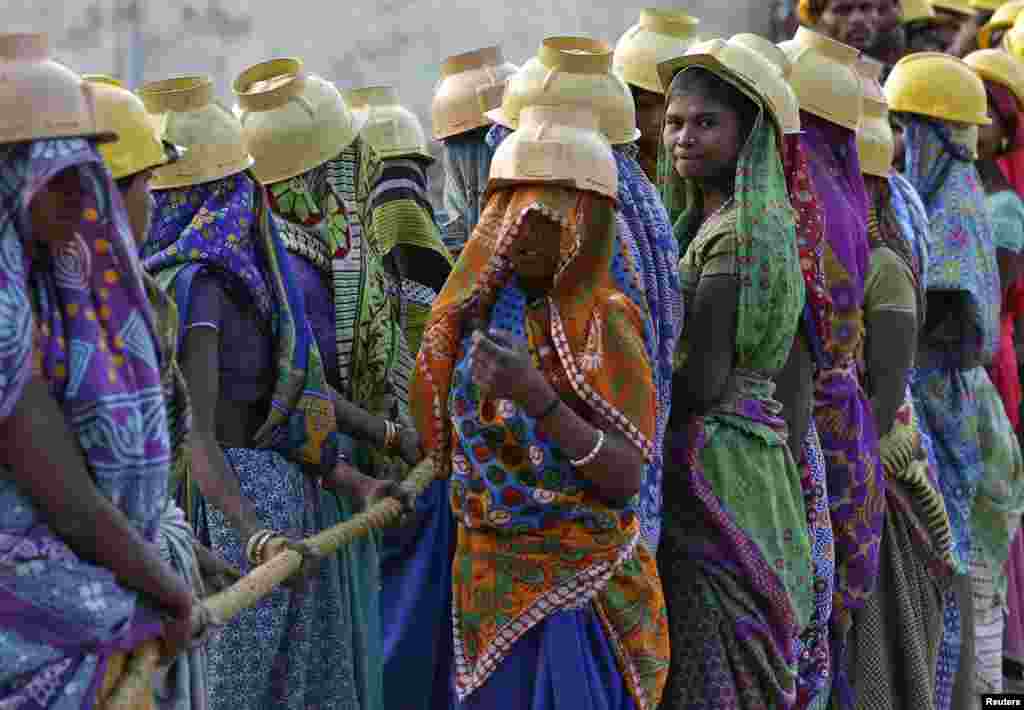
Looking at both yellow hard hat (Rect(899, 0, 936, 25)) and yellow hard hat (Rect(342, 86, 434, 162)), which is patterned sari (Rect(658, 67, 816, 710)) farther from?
yellow hard hat (Rect(899, 0, 936, 25))

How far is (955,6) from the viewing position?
1090 centimetres

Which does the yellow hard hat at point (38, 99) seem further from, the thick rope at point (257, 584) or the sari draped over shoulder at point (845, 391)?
the sari draped over shoulder at point (845, 391)

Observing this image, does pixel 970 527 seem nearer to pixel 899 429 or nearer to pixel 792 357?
pixel 899 429

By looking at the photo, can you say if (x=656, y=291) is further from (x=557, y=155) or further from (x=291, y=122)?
(x=291, y=122)

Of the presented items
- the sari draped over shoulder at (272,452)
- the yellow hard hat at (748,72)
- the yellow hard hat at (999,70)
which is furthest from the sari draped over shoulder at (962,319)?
the sari draped over shoulder at (272,452)

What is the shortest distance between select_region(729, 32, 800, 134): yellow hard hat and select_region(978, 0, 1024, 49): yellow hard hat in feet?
17.5

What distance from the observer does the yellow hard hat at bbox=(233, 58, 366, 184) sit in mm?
5008

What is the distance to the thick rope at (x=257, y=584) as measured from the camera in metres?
3.22

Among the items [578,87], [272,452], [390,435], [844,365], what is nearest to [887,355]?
[844,365]

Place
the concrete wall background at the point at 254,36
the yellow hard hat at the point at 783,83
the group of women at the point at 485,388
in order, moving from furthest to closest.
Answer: the concrete wall background at the point at 254,36 < the yellow hard hat at the point at 783,83 < the group of women at the point at 485,388

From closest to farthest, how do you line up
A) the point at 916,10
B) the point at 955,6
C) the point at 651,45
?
the point at 651,45
the point at 916,10
the point at 955,6

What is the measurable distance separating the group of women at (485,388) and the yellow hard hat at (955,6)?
169 inches

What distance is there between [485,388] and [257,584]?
666 millimetres

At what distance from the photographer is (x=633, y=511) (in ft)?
14.4
